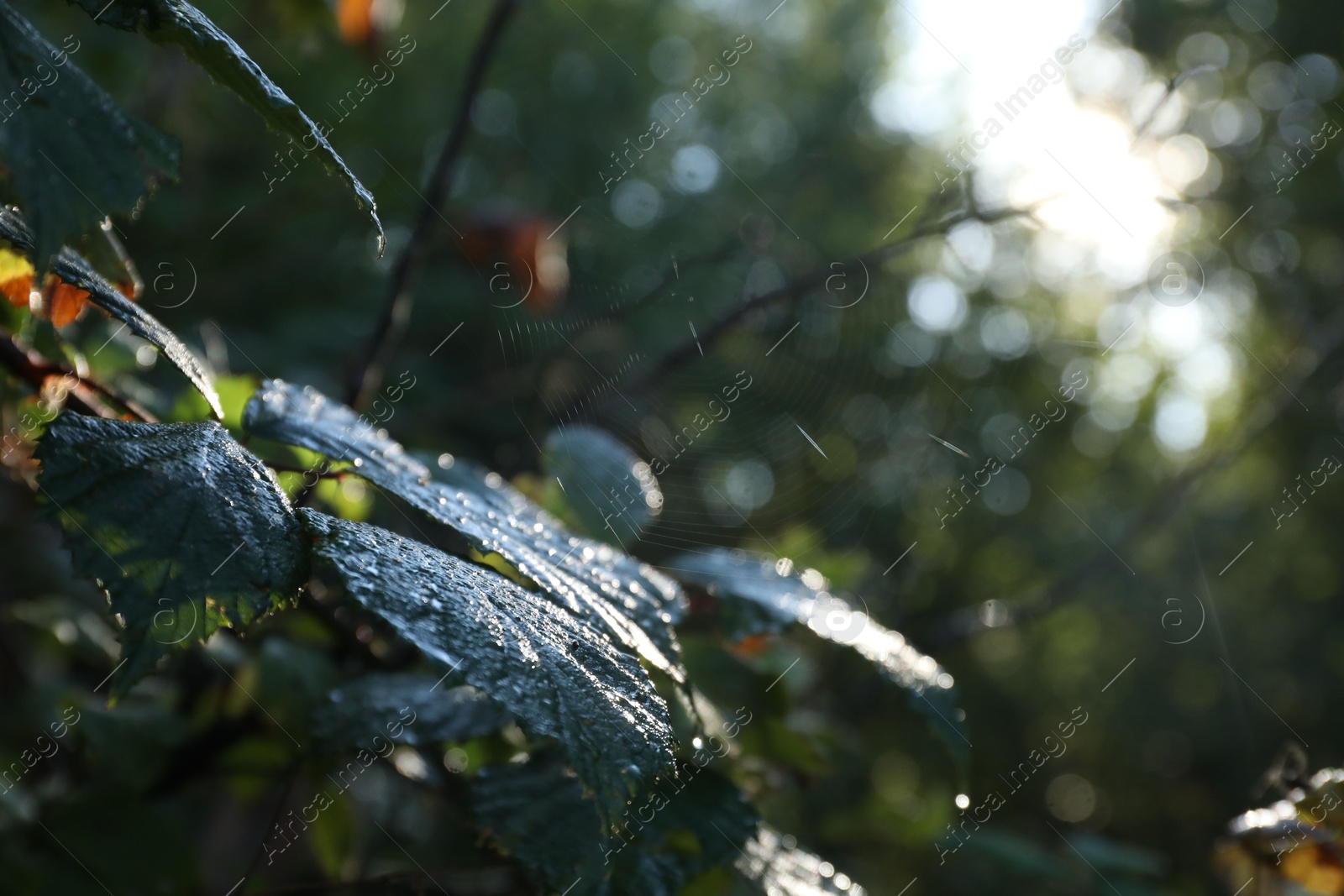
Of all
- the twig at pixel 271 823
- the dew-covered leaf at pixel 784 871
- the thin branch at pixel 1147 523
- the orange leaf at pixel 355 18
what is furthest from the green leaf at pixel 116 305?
the thin branch at pixel 1147 523

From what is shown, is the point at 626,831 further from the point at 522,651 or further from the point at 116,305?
the point at 116,305

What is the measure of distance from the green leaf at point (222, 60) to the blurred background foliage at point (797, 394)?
8 centimetres

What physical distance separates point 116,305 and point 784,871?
399 millimetres

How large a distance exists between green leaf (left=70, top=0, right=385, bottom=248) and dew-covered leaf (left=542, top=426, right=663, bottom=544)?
0.29m

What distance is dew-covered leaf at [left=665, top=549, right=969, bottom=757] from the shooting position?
1.53 ft

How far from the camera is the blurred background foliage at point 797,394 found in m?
0.66

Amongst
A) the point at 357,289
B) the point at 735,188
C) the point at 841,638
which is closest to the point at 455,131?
the point at 841,638

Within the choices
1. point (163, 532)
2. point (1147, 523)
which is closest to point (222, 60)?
point (163, 532)

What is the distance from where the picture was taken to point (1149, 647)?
3.24 m

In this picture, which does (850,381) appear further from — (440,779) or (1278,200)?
(1278,200)

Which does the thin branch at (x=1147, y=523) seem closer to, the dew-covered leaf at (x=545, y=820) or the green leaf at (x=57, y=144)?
the dew-covered leaf at (x=545, y=820)

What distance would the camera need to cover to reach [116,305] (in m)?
0.34

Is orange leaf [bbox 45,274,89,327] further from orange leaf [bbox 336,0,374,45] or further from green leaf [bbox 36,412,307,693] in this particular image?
orange leaf [bbox 336,0,374,45]

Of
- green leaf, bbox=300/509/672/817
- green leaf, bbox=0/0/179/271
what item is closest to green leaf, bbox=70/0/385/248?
green leaf, bbox=0/0/179/271
